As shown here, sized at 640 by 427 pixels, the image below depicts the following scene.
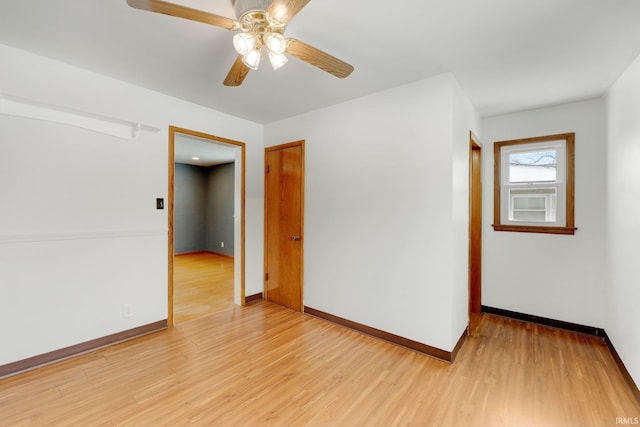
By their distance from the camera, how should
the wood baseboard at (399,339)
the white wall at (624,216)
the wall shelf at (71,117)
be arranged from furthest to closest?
the wood baseboard at (399,339) < the wall shelf at (71,117) < the white wall at (624,216)

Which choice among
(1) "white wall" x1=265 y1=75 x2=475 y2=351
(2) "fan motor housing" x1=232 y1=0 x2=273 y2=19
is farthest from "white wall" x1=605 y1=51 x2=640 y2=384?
(2) "fan motor housing" x1=232 y1=0 x2=273 y2=19

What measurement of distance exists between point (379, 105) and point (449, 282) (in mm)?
1804

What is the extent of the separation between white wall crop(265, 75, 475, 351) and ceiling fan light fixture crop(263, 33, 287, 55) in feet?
4.92

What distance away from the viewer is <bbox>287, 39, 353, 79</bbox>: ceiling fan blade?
5.23 feet

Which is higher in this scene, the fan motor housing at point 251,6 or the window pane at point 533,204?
the fan motor housing at point 251,6

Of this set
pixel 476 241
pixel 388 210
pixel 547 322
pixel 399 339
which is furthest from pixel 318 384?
pixel 547 322

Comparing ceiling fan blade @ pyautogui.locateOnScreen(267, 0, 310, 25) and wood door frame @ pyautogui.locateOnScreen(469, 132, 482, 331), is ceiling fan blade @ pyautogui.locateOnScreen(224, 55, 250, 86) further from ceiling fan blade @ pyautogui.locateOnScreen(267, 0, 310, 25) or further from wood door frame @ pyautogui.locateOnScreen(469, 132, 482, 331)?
wood door frame @ pyautogui.locateOnScreen(469, 132, 482, 331)

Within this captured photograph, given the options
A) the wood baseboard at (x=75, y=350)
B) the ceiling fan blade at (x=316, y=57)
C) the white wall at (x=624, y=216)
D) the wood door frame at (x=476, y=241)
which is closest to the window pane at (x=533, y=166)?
the wood door frame at (x=476, y=241)

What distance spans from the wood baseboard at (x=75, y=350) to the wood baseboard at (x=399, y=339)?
5.87ft

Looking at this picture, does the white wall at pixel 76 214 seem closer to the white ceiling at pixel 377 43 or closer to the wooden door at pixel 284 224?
the white ceiling at pixel 377 43

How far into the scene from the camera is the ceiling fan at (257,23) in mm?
1310

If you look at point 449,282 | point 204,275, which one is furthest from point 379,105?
point 204,275

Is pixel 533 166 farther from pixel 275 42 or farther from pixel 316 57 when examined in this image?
pixel 275 42

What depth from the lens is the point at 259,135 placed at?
4023 mm
